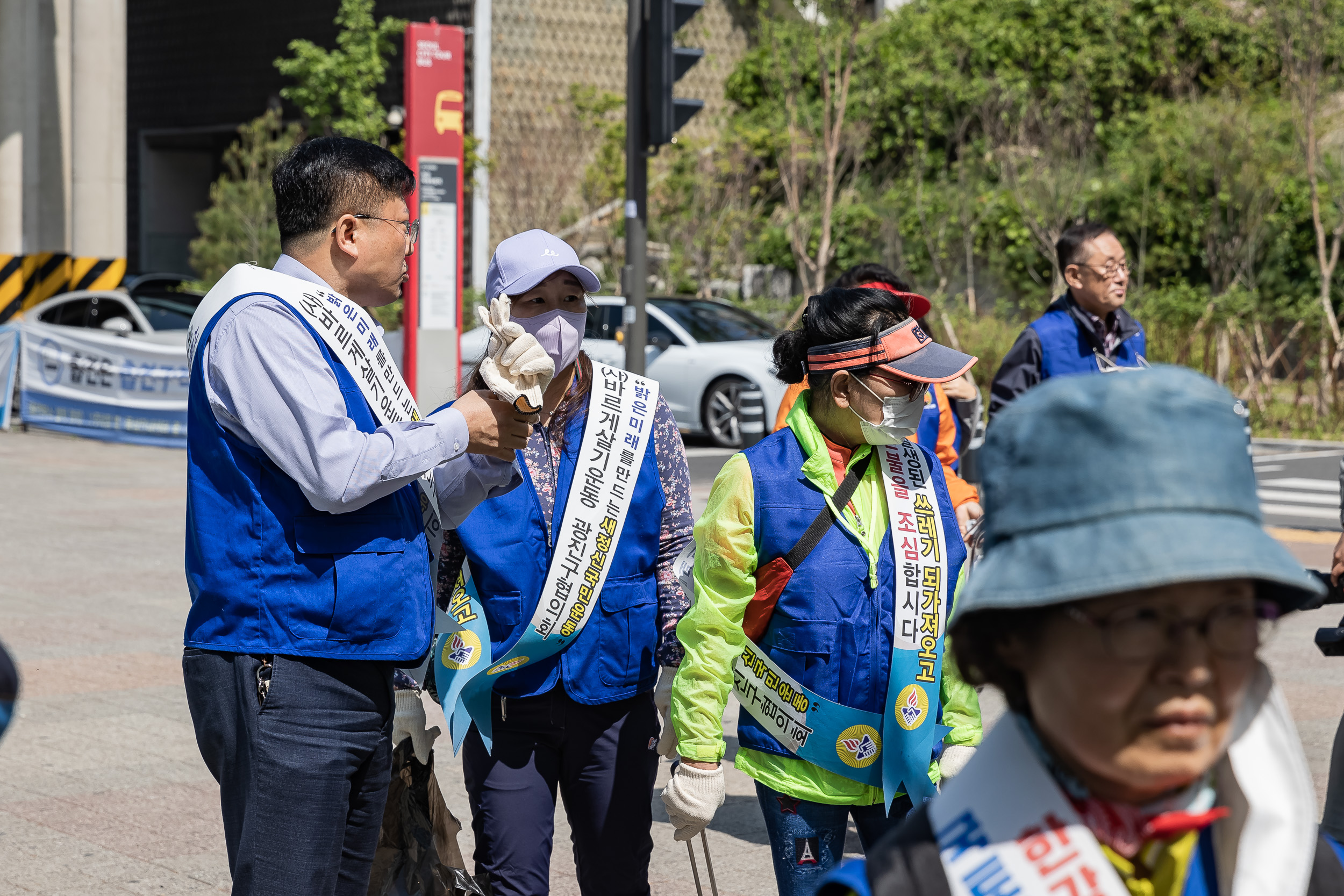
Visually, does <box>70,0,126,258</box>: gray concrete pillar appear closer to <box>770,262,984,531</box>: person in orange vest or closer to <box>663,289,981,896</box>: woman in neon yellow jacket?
<box>770,262,984,531</box>: person in orange vest

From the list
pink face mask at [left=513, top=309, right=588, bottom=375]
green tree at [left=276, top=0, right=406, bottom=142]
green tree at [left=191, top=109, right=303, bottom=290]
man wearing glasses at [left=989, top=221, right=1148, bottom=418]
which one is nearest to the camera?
pink face mask at [left=513, top=309, right=588, bottom=375]

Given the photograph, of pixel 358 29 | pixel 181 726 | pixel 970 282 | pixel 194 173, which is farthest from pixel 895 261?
pixel 181 726

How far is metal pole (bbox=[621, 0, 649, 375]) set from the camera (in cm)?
961

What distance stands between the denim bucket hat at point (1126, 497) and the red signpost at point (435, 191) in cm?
1298

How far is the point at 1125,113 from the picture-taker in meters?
27.6

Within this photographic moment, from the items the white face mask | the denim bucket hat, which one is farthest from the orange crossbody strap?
the denim bucket hat

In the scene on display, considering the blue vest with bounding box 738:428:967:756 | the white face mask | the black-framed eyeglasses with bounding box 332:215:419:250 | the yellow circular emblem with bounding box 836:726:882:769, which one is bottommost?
the yellow circular emblem with bounding box 836:726:882:769

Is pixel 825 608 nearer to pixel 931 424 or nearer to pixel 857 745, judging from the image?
pixel 857 745

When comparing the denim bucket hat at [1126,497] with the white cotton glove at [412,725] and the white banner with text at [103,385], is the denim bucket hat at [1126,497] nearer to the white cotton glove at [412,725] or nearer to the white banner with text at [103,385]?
the white cotton glove at [412,725]

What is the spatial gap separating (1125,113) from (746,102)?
22.4 ft

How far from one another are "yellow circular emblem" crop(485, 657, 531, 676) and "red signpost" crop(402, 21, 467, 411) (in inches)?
427

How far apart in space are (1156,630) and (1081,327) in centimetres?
487

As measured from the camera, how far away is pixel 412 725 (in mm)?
3355

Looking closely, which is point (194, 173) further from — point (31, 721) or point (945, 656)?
point (945, 656)
